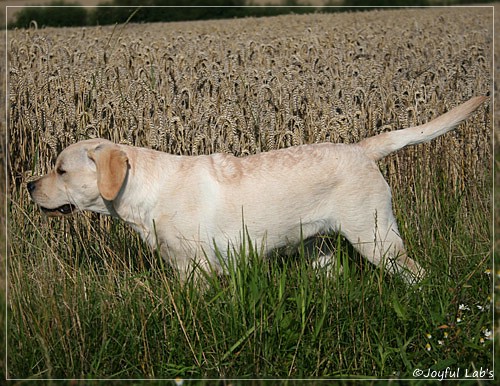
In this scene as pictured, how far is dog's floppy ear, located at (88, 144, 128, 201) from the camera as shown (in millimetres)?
4602

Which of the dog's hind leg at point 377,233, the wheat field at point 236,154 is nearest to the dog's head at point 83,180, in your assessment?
the wheat field at point 236,154

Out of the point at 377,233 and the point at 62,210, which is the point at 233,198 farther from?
the point at 62,210

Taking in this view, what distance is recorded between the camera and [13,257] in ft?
15.9

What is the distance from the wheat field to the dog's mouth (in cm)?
20

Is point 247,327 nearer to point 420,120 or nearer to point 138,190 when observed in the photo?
point 138,190

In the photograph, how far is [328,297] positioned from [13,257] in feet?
7.23

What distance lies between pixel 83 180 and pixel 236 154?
1766 mm

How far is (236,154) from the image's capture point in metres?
6.19

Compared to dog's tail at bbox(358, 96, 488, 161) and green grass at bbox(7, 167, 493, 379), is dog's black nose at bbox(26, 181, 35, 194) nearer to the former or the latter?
green grass at bbox(7, 167, 493, 379)

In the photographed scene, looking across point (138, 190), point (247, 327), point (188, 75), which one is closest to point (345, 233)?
point (247, 327)

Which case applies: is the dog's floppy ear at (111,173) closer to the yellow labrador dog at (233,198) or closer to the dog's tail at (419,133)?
the yellow labrador dog at (233,198)

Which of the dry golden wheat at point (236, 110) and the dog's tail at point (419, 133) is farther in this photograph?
the dry golden wheat at point (236, 110)

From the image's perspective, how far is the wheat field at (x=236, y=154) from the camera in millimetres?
4086

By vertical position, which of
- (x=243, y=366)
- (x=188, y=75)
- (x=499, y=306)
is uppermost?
(x=188, y=75)
